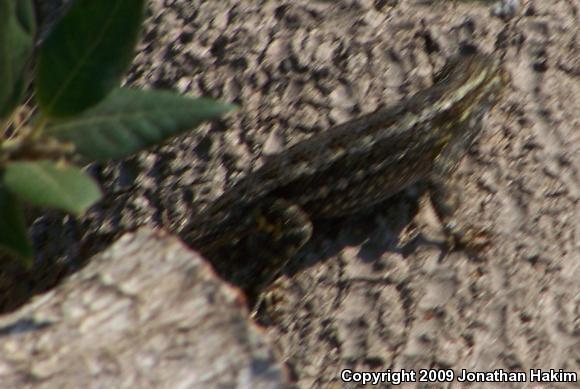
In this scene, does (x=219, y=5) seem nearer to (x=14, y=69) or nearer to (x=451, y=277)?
(x=451, y=277)

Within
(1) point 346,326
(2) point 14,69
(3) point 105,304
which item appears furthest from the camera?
(1) point 346,326

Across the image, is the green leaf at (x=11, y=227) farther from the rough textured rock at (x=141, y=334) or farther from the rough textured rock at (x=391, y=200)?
the rough textured rock at (x=391, y=200)

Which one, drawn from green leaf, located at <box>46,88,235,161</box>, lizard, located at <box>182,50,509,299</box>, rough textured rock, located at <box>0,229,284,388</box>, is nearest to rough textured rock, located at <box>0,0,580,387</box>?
lizard, located at <box>182,50,509,299</box>

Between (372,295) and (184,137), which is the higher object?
(184,137)

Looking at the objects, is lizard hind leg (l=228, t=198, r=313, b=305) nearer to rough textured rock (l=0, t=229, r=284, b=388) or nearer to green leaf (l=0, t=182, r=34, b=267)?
rough textured rock (l=0, t=229, r=284, b=388)

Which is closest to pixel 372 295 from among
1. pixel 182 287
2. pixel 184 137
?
pixel 184 137
